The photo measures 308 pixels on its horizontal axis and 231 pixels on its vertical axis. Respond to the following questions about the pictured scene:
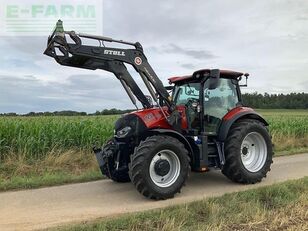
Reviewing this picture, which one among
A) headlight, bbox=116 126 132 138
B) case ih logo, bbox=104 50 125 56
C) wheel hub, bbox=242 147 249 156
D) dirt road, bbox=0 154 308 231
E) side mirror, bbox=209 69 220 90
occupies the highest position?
case ih logo, bbox=104 50 125 56

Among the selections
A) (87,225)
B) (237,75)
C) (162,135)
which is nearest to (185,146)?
(162,135)

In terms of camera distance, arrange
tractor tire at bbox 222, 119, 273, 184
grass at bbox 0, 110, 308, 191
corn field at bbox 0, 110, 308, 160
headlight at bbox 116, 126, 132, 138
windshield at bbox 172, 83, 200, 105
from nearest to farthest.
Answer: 1. headlight at bbox 116, 126, 132, 138
2. tractor tire at bbox 222, 119, 273, 184
3. windshield at bbox 172, 83, 200, 105
4. grass at bbox 0, 110, 308, 191
5. corn field at bbox 0, 110, 308, 160

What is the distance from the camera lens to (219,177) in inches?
374

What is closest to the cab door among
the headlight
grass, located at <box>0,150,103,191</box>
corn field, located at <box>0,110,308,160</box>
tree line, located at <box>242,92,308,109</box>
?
the headlight

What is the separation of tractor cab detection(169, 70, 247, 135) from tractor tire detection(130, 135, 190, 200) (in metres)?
1.08

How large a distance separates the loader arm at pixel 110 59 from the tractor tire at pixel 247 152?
1518 millimetres

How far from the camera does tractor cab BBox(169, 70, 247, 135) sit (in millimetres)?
8539

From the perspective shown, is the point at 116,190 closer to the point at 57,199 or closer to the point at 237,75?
the point at 57,199

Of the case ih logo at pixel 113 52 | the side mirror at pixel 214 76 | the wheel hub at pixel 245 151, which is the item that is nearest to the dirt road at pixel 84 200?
the wheel hub at pixel 245 151

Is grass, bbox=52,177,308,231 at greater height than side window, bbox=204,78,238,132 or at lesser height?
lesser

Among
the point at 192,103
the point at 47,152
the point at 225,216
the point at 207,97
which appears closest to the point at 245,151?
the point at 207,97

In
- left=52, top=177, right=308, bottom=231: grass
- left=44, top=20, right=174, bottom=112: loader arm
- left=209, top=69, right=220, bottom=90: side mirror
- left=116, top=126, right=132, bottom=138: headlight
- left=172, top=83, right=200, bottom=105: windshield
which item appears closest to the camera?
left=52, top=177, right=308, bottom=231: grass

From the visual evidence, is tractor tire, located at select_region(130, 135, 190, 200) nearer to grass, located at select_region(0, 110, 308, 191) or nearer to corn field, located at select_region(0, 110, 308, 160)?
grass, located at select_region(0, 110, 308, 191)

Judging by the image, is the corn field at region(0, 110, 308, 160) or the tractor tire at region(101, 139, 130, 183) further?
the corn field at region(0, 110, 308, 160)
